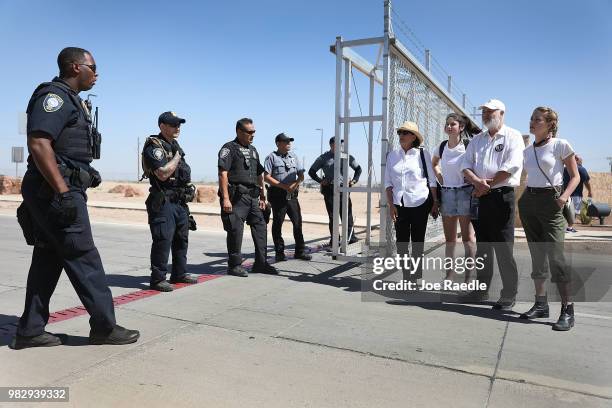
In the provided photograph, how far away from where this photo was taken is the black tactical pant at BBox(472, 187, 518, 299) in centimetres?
443

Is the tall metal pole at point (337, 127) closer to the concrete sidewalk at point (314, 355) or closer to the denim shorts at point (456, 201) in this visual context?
the concrete sidewalk at point (314, 355)

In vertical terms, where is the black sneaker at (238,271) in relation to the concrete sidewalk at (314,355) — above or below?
above

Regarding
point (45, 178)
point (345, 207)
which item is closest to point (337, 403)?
point (45, 178)

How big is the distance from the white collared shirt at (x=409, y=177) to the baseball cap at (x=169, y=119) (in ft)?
7.60

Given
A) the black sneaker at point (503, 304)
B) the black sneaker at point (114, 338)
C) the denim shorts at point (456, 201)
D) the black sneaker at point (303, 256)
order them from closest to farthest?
the black sneaker at point (114, 338) → the black sneaker at point (503, 304) → the denim shorts at point (456, 201) → the black sneaker at point (303, 256)

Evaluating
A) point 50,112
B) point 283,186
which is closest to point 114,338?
point 50,112

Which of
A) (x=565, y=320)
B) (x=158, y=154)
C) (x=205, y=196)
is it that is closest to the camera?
(x=565, y=320)

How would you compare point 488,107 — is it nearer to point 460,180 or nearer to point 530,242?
point 460,180

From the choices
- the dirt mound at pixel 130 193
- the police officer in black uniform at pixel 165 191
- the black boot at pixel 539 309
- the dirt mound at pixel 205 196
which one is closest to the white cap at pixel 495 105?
the black boot at pixel 539 309

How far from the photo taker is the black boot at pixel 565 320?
394 cm

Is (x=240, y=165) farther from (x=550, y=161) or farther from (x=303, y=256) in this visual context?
(x=550, y=161)

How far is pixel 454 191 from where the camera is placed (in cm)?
504

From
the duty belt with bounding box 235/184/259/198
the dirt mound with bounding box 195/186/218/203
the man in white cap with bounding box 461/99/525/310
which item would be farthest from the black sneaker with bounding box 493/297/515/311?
the dirt mound with bounding box 195/186/218/203

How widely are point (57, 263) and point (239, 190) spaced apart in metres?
2.67
